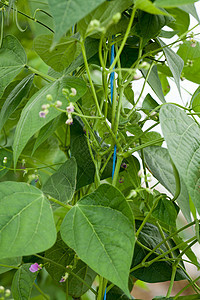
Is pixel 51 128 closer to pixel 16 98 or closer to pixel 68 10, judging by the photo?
pixel 16 98

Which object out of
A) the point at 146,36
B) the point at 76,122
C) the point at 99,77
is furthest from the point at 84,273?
the point at 99,77

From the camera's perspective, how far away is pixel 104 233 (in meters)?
0.40

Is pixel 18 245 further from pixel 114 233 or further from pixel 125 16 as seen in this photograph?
pixel 125 16

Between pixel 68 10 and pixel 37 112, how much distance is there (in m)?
0.16

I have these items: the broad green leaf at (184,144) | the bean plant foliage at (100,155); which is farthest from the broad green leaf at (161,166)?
the broad green leaf at (184,144)

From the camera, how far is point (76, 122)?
65 cm

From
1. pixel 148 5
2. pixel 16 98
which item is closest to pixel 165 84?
pixel 16 98

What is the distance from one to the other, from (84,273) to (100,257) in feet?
0.84

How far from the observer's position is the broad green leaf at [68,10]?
304mm

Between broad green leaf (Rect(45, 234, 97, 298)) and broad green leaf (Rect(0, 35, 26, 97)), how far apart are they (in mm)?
245

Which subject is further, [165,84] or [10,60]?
[165,84]

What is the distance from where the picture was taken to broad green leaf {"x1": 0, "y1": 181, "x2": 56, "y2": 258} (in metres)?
0.37

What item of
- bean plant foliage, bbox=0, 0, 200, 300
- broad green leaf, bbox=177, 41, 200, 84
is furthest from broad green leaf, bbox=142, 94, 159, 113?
broad green leaf, bbox=177, 41, 200, 84

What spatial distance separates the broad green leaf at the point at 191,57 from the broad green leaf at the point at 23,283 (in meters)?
0.41
